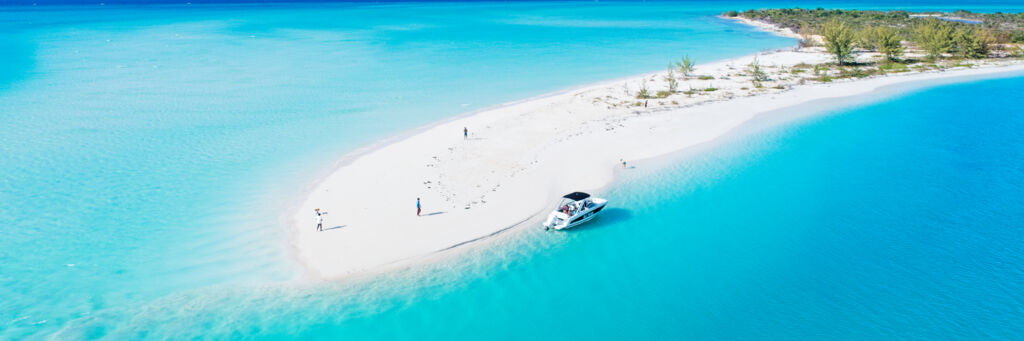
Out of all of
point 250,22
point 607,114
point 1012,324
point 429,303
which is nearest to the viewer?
point 1012,324

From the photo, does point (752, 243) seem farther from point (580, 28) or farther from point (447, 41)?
point (580, 28)

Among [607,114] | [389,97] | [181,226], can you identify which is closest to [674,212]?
[607,114]

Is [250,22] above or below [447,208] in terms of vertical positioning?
above

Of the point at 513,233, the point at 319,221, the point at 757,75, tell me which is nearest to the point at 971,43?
the point at 757,75

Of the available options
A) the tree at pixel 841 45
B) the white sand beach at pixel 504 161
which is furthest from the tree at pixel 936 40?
the white sand beach at pixel 504 161

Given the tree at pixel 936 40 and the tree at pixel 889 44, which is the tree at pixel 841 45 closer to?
the tree at pixel 889 44

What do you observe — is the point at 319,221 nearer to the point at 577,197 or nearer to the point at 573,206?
the point at 573,206
